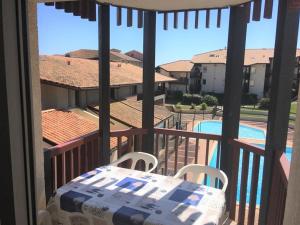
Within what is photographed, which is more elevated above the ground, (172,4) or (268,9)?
(172,4)

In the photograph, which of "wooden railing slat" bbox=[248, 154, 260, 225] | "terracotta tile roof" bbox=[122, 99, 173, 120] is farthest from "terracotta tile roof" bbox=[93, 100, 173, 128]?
"wooden railing slat" bbox=[248, 154, 260, 225]

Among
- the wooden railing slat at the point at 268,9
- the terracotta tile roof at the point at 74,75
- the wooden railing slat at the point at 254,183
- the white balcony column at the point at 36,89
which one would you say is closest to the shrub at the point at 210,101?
the terracotta tile roof at the point at 74,75

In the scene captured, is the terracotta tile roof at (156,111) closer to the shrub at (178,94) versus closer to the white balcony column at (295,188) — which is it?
the white balcony column at (295,188)

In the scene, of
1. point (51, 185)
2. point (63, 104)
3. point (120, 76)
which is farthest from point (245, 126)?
point (51, 185)

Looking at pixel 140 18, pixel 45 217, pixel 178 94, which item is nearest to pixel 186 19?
pixel 140 18

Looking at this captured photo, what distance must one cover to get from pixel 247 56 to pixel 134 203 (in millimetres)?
32926

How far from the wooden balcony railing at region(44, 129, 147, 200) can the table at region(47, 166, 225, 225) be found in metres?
0.52

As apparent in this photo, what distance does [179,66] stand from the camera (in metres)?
34.3

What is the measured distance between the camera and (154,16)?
366cm

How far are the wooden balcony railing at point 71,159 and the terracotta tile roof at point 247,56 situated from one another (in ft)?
94.3

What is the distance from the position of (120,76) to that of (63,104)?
476 centimetres

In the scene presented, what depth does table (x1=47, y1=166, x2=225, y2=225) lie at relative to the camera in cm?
177

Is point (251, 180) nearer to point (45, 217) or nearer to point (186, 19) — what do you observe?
point (45, 217)

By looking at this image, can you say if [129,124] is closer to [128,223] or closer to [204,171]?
[204,171]
